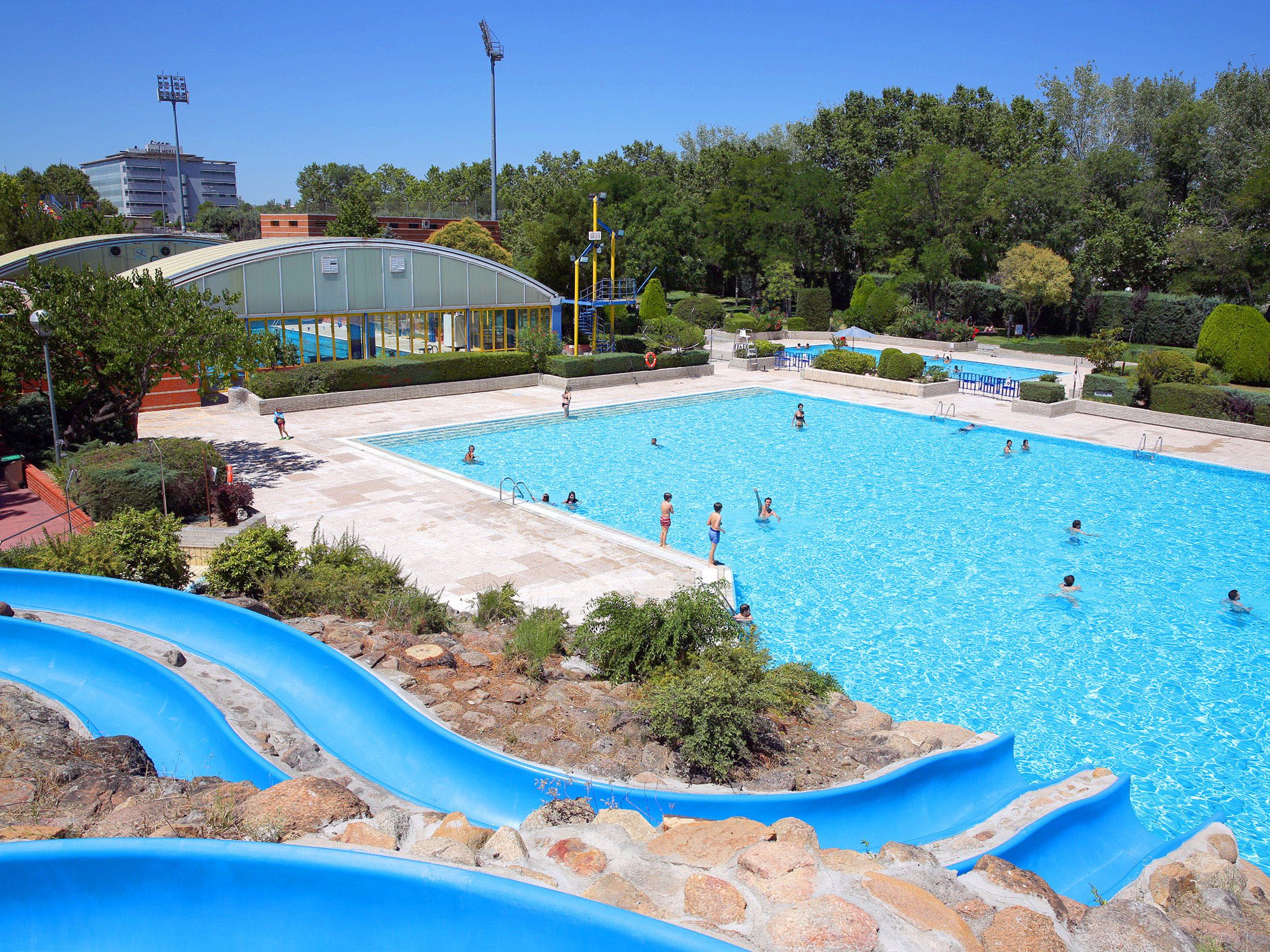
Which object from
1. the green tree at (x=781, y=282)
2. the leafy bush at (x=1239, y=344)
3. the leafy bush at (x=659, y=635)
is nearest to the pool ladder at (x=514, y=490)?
the leafy bush at (x=659, y=635)

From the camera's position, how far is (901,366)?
35.0m

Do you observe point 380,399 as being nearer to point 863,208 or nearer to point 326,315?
point 326,315

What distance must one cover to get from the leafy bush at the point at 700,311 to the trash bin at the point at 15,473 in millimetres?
36783

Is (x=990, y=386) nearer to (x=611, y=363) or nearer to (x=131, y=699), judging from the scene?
(x=611, y=363)

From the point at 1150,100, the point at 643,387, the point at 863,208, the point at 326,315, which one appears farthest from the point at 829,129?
the point at 326,315

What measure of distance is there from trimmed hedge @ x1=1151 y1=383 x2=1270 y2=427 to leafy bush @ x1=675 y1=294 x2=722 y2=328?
25708mm

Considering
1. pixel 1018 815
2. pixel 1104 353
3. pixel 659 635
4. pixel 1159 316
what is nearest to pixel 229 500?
pixel 659 635

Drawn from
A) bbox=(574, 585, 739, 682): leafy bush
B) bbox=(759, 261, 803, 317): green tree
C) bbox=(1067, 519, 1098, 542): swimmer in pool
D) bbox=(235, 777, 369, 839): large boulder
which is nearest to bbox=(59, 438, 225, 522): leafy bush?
bbox=(574, 585, 739, 682): leafy bush

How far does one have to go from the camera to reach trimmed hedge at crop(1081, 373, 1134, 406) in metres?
31.5

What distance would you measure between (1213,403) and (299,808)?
32.9 metres

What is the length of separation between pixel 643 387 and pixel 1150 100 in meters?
47.3

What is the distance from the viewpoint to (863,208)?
5641 centimetres

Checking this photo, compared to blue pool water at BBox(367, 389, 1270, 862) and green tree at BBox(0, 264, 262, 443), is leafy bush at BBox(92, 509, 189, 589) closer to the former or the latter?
green tree at BBox(0, 264, 262, 443)

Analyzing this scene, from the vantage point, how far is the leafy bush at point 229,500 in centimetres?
1602
